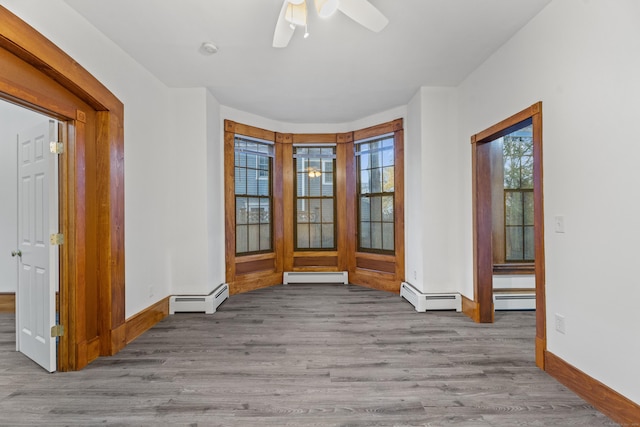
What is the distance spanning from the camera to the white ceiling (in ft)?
7.54

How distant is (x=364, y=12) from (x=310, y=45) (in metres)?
1.07

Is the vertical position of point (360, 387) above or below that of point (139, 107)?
below

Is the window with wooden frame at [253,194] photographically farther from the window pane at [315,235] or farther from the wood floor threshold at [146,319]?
the wood floor threshold at [146,319]

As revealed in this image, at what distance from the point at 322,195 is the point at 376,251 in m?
1.38

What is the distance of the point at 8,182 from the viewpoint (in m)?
3.64

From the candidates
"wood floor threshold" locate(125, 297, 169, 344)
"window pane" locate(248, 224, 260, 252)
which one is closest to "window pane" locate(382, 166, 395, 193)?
"window pane" locate(248, 224, 260, 252)

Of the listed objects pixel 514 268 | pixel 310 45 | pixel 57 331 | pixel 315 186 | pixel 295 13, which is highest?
pixel 310 45

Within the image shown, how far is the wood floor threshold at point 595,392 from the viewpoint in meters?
1.68

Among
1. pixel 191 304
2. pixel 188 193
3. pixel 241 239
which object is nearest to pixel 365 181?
pixel 241 239

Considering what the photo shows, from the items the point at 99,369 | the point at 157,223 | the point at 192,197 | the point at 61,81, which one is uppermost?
the point at 61,81

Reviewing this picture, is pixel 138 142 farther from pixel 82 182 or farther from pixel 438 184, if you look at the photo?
pixel 438 184

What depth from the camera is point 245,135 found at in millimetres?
4719

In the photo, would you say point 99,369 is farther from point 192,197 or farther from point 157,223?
point 192,197

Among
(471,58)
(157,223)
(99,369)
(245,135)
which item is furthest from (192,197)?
(471,58)
